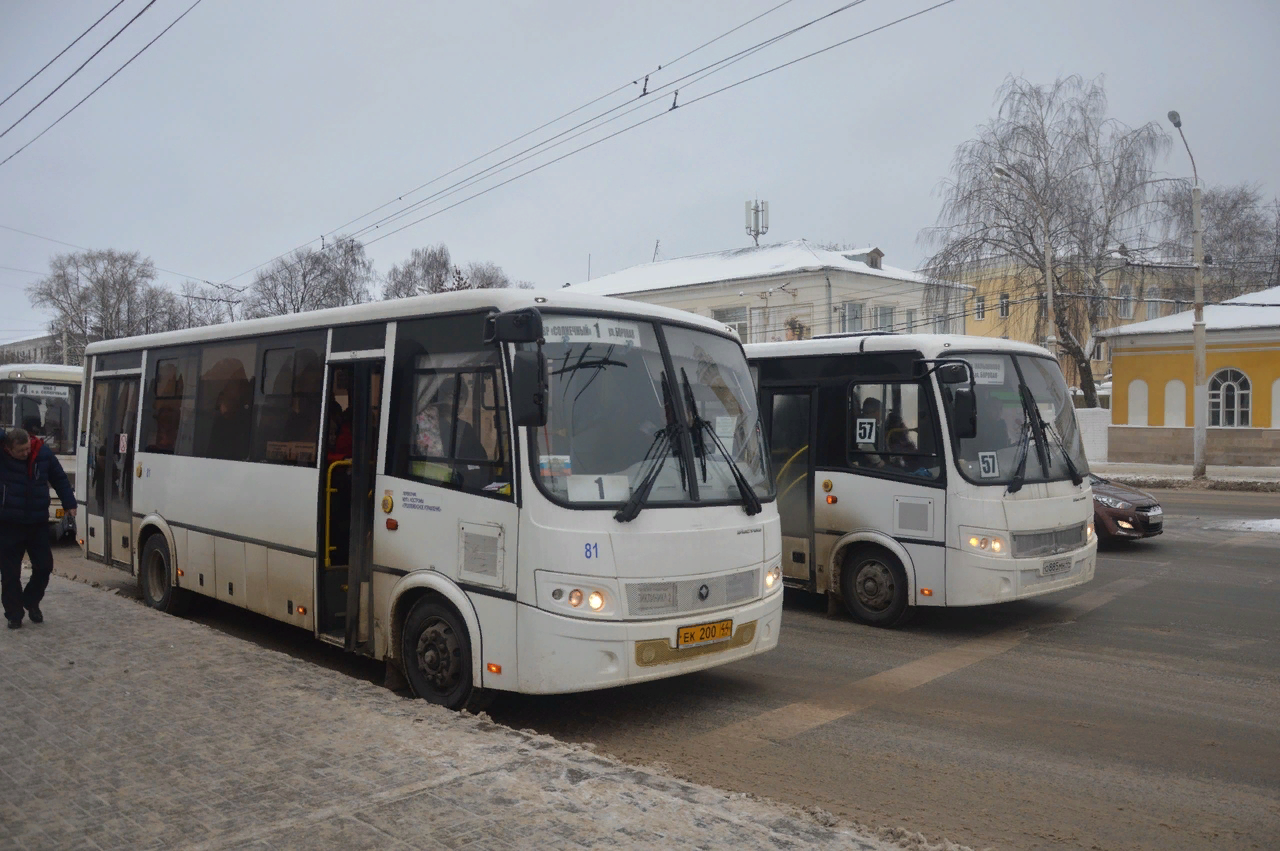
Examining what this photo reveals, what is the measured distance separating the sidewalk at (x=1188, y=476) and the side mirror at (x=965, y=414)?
1852cm

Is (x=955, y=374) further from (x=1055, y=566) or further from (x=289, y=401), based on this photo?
(x=289, y=401)

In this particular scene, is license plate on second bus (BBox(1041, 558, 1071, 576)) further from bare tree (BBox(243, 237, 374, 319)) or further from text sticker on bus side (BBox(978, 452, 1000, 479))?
bare tree (BBox(243, 237, 374, 319))

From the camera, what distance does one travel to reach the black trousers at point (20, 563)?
869 cm

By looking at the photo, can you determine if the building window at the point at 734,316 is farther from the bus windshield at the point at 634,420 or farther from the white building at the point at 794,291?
the bus windshield at the point at 634,420

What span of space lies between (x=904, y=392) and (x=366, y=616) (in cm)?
539

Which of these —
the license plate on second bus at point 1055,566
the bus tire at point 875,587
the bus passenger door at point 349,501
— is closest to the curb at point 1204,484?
the license plate on second bus at point 1055,566

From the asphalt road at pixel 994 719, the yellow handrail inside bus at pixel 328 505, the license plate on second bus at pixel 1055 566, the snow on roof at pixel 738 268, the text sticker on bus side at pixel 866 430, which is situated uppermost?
the snow on roof at pixel 738 268

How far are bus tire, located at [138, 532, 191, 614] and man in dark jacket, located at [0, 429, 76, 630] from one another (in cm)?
148

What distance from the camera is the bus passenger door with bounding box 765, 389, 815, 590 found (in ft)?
34.8

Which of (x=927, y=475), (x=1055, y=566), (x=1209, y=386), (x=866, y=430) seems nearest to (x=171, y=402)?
(x=866, y=430)

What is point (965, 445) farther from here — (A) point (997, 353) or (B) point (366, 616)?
(B) point (366, 616)

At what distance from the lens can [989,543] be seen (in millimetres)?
9312

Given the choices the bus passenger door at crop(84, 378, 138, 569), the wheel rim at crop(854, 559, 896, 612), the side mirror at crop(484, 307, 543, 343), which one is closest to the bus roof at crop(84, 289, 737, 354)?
the side mirror at crop(484, 307, 543, 343)

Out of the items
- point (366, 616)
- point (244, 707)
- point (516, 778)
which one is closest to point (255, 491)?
point (366, 616)
